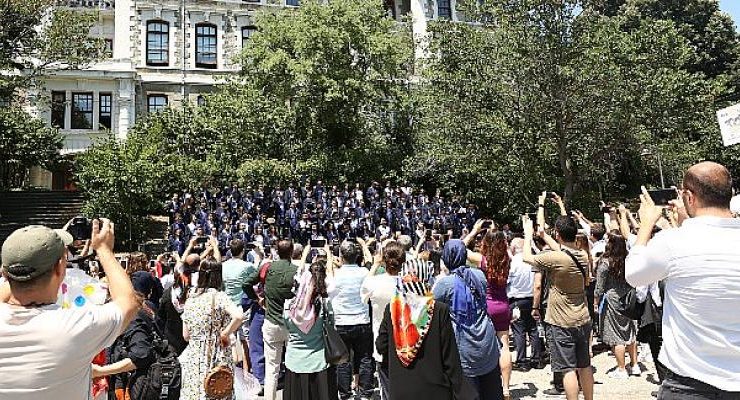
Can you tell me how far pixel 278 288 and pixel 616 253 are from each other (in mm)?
3773

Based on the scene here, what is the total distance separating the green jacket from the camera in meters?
6.16

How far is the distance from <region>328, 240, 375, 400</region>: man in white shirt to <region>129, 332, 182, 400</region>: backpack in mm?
2594

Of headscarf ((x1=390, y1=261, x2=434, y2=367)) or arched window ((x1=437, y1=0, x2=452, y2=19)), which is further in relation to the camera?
arched window ((x1=437, y1=0, x2=452, y2=19))

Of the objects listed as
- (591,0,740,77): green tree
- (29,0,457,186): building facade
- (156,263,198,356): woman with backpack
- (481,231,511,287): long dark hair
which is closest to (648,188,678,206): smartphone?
(481,231,511,287): long dark hair

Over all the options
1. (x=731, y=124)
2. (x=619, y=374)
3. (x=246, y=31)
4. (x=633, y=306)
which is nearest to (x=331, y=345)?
(x=633, y=306)

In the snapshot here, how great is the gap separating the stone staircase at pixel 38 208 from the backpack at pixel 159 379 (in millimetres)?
23840

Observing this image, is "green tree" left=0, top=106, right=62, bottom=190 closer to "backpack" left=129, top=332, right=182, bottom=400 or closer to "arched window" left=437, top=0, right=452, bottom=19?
"arched window" left=437, top=0, right=452, bottom=19

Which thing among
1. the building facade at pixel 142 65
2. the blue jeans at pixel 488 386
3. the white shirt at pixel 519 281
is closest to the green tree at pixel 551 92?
the building facade at pixel 142 65

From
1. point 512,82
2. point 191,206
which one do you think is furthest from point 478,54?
point 191,206

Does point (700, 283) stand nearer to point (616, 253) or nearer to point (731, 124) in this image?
point (616, 253)

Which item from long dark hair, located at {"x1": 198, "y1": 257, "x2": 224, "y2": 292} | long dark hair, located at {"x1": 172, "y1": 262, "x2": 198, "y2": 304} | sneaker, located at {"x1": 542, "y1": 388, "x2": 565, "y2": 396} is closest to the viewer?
long dark hair, located at {"x1": 198, "y1": 257, "x2": 224, "y2": 292}

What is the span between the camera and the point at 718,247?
2881 mm

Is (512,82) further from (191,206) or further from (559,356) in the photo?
(559,356)

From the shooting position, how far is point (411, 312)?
4266 millimetres
